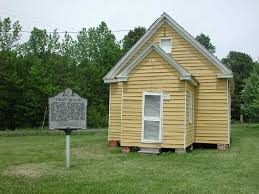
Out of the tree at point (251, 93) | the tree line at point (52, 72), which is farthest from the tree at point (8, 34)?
the tree at point (251, 93)

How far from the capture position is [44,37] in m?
51.7

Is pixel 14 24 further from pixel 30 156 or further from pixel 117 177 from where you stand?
pixel 117 177

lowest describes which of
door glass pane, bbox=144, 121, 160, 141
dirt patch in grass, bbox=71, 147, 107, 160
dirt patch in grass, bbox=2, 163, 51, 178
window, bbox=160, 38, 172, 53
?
dirt patch in grass, bbox=2, 163, 51, 178

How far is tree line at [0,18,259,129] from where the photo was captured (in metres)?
40.5

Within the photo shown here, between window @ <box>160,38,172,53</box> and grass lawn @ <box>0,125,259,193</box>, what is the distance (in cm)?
598

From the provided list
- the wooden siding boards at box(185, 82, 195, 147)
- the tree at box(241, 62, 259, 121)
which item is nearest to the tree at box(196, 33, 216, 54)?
the tree at box(241, 62, 259, 121)

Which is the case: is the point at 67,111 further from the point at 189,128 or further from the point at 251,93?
the point at 251,93

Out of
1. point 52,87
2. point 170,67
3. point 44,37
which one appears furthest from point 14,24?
point 170,67

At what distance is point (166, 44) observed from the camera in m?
21.0

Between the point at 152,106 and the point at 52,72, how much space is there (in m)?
28.8

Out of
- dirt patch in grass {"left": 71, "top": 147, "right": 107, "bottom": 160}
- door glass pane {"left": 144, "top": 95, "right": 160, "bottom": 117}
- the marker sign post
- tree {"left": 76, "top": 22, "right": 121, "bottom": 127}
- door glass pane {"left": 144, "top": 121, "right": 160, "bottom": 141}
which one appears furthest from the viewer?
tree {"left": 76, "top": 22, "right": 121, "bottom": 127}

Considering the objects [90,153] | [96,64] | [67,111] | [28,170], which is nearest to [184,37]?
[90,153]

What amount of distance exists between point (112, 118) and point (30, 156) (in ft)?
19.5

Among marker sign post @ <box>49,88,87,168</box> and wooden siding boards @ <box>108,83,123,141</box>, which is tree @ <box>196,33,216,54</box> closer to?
wooden siding boards @ <box>108,83,123,141</box>
